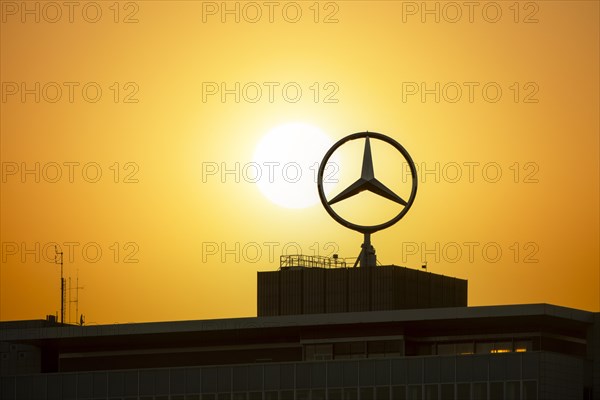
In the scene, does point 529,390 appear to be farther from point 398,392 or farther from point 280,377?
point 280,377

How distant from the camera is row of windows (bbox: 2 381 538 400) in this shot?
135375 millimetres

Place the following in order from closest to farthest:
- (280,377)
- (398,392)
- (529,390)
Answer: (529,390)
(398,392)
(280,377)

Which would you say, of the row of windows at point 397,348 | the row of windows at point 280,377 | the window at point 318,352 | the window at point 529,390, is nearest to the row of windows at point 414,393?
the window at point 529,390

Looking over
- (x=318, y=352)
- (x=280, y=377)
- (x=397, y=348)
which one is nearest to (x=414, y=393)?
(x=397, y=348)

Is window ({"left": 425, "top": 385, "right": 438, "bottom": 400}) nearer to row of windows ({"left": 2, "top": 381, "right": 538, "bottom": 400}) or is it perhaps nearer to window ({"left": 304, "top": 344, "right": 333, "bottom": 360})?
row of windows ({"left": 2, "top": 381, "right": 538, "bottom": 400})

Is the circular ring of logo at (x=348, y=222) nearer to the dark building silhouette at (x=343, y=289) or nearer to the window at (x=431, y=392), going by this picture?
the dark building silhouette at (x=343, y=289)

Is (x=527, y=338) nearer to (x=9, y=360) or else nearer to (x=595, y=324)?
(x=595, y=324)

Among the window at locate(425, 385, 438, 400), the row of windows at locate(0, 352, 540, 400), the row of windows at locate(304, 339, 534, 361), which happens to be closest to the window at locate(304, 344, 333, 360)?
the row of windows at locate(304, 339, 534, 361)

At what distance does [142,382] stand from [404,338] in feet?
64.1

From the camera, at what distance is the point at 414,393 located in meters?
138

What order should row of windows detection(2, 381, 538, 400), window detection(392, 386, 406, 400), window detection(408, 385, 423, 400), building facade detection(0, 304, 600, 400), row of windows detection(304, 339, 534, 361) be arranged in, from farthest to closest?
row of windows detection(304, 339, 534, 361) → window detection(392, 386, 406, 400) → window detection(408, 385, 423, 400) → building facade detection(0, 304, 600, 400) → row of windows detection(2, 381, 538, 400)

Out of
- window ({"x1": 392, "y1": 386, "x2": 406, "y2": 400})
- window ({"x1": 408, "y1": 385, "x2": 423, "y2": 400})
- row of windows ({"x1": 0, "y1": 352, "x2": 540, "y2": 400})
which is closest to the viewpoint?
row of windows ({"x1": 0, "y1": 352, "x2": 540, "y2": 400})

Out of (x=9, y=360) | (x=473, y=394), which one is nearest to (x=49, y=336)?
(x=9, y=360)

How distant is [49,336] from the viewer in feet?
508
